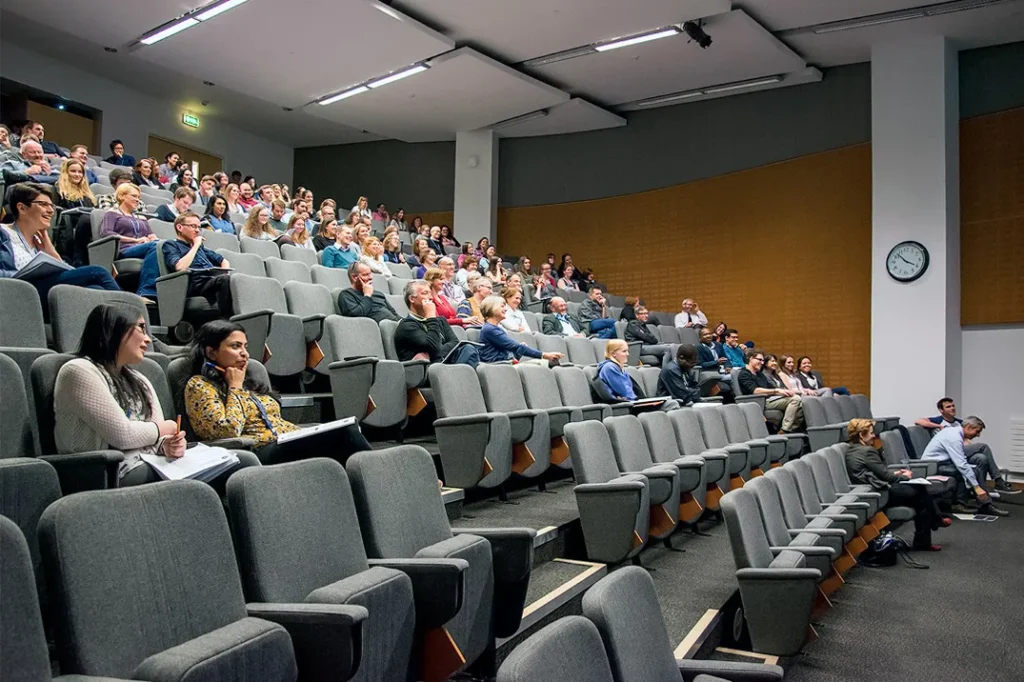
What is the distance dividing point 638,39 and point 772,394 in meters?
1.89

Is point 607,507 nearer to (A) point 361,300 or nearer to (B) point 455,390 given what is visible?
(B) point 455,390

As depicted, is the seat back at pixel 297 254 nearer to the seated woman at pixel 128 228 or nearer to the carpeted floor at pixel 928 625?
the seated woman at pixel 128 228

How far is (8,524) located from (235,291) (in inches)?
56.9

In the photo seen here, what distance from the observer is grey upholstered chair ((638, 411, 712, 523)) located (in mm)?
1781

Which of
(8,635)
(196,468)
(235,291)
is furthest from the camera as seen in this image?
(235,291)

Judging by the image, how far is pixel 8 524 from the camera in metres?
0.53

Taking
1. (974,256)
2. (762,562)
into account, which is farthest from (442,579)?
(974,256)

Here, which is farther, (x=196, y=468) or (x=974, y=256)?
(x=974, y=256)

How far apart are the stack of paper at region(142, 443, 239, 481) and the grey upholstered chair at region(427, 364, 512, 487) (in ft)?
2.13

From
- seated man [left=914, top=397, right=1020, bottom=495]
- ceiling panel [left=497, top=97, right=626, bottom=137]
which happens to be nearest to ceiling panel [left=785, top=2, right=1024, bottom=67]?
ceiling panel [left=497, top=97, right=626, bottom=137]

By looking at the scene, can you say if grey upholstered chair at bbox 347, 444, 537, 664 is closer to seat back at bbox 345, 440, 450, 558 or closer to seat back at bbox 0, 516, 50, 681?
seat back at bbox 345, 440, 450, 558

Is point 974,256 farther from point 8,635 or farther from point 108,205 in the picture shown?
point 8,635

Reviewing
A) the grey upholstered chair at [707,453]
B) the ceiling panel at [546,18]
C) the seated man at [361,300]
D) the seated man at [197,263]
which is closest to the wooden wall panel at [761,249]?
the ceiling panel at [546,18]

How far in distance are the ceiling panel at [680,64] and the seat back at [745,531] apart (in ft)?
10.1
